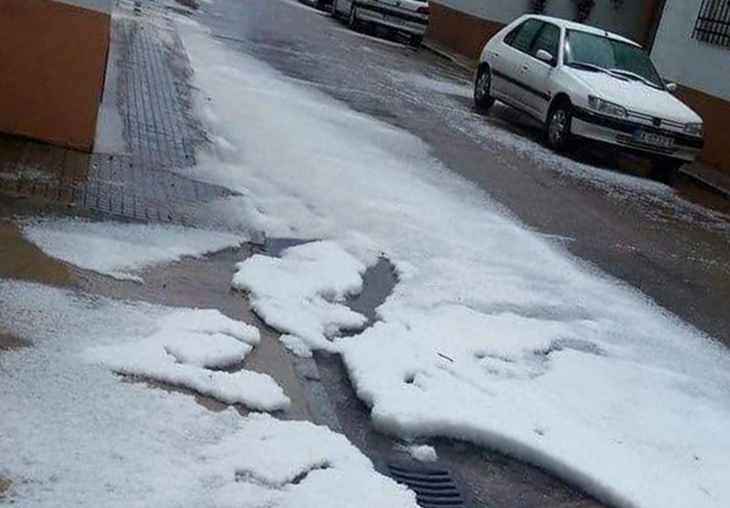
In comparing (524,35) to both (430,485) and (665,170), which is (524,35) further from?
(430,485)

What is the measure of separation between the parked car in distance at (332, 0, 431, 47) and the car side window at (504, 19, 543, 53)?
954 cm

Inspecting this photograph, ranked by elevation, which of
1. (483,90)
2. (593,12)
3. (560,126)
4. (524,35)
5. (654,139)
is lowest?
(483,90)

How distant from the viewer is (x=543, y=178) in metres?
A: 11.5

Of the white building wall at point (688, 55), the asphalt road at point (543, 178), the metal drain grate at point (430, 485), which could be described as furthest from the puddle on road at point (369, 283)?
the white building wall at point (688, 55)

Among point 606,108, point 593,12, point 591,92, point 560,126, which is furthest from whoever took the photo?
point 593,12

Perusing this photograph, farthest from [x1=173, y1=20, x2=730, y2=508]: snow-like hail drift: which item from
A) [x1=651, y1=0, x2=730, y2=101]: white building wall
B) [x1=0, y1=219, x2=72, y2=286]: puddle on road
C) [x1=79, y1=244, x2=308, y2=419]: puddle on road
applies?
[x1=651, y1=0, x2=730, y2=101]: white building wall

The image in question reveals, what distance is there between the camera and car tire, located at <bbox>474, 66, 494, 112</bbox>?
52.9 feet

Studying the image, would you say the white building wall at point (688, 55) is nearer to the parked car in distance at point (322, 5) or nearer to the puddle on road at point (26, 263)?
the puddle on road at point (26, 263)

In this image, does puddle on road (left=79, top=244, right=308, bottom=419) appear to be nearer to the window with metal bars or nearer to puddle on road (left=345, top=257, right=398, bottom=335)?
puddle on road (left=345, top=257, right=398, bottom=335)

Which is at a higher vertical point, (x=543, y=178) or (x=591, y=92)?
(x=591, y=92)

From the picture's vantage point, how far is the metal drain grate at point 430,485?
161 inches

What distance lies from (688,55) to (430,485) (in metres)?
14.5

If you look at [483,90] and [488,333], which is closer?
[488,333]

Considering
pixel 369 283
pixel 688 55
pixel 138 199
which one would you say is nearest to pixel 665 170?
pixel 688 55
